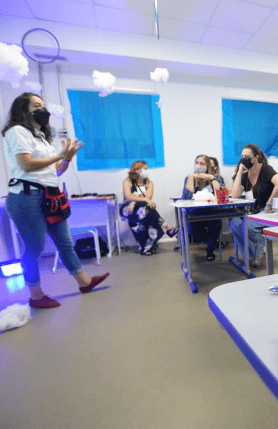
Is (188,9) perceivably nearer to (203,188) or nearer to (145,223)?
(203,188)

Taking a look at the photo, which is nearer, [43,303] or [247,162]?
[43,303]

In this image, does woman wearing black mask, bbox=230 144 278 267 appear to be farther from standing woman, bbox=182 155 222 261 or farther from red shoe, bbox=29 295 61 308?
red shoe, bbox=29 295 61 308

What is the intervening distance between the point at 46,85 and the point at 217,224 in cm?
280

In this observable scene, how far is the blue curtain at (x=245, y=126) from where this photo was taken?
11.4 feet

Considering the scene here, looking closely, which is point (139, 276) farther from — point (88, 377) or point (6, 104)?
point (6, 104)

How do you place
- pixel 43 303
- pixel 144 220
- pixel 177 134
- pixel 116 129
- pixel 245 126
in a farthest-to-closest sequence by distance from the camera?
pixel 245 126
pixel 177 134
pixel 116 129
pixel 144 220
pixel 43 303

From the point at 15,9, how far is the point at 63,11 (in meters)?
0.49

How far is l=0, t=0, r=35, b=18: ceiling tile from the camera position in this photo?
2.16m

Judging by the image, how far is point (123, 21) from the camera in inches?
95.3

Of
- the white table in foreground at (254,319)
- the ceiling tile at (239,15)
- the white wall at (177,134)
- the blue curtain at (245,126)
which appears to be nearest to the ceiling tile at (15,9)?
the white wall at (177,134)

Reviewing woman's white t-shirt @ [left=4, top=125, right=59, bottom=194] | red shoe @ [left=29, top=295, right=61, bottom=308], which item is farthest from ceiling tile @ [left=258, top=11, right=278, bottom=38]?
red shoe @ [left=29, top=295, right=61, bottom=308]

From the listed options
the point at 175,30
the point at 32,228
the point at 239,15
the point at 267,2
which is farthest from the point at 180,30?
the point at 32,228

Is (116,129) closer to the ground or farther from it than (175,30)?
closer to the ground

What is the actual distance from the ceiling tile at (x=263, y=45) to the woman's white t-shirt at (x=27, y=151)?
10.5 ft
